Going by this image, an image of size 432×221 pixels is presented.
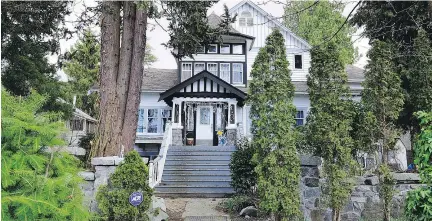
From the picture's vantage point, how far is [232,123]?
1491 centimetres

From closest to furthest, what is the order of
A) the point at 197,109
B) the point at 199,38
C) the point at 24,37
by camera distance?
the point at 199,38 < the point at 24,37 < the point at 197,109

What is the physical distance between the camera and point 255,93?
6.11m

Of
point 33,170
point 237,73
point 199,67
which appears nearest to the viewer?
point 33,170

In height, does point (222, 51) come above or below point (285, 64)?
above

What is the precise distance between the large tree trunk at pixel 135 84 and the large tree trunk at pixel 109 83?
20 cm

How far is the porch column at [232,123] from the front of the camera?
14.0 m

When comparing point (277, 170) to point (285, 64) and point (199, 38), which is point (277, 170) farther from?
point (199, 38)

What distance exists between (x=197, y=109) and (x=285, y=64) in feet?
32.6

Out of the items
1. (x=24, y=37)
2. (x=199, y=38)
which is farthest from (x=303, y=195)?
(x=24, y=37)

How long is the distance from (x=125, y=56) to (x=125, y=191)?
2952 millimetres

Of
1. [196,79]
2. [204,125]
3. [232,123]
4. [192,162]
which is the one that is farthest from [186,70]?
[192,162]

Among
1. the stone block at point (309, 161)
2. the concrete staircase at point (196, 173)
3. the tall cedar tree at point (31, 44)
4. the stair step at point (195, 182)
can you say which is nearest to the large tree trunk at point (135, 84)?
the tall cedar tree at point (31, 44)

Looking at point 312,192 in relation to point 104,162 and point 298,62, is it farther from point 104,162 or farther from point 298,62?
point 298,62

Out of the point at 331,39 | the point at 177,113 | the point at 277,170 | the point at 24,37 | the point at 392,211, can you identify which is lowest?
the point at 392,211
